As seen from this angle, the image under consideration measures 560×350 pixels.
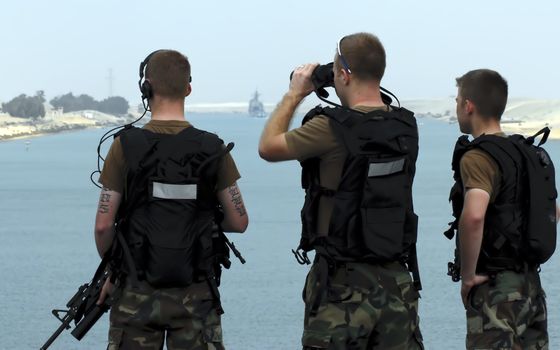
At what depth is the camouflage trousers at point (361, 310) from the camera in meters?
6.15

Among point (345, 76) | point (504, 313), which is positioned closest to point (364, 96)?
point (345, 76)

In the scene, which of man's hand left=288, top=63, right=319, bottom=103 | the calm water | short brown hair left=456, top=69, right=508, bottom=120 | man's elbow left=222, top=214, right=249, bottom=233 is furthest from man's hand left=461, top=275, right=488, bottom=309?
the calm water

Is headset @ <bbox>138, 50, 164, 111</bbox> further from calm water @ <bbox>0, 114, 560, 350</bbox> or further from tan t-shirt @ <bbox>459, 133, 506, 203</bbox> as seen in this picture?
calm water @ <bbox>0, 114, 560, 350</bbox>

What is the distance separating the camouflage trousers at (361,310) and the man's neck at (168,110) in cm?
99

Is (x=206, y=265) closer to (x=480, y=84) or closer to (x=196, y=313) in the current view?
(x=196, y=313)

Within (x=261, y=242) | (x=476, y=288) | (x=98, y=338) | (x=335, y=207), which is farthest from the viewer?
(x=261, y=242)

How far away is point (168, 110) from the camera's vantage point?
243 inches

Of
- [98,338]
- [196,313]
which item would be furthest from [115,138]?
[98,338]

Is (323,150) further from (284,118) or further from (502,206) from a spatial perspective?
(502,206)

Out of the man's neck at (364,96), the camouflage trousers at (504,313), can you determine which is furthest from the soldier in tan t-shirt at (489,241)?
the man's neck at (364,96)

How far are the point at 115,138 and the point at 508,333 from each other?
2183mm

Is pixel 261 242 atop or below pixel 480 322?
below

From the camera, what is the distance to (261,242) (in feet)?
104

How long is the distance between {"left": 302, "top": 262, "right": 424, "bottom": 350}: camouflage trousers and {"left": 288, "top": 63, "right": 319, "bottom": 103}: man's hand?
0.83 metres
